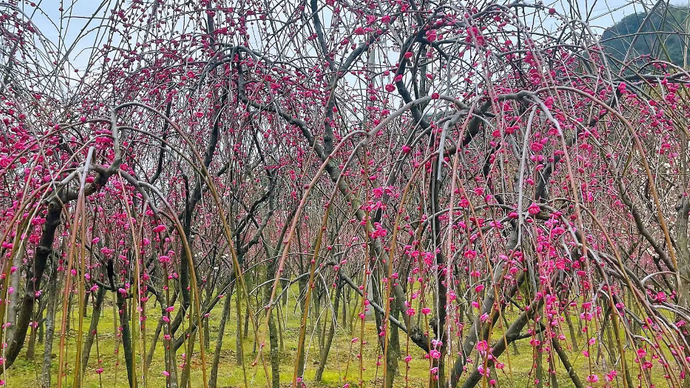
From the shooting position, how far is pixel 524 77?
2357 mm

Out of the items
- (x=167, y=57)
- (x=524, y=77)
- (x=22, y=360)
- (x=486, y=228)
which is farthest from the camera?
(x=22, y=360)

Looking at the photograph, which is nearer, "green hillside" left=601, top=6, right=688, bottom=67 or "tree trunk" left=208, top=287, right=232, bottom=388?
"green hillside" left=601, top=6, right=688, bottom=67

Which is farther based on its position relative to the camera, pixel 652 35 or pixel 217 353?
pixel 217 353

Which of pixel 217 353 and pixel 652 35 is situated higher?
pixel 652 35

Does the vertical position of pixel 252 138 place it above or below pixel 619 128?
above

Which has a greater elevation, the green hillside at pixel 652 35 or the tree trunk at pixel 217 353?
the green hillside at pixel 652 35

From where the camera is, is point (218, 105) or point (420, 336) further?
point (218, 105)

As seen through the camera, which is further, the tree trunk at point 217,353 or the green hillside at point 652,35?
the tree trunk at point 217,353

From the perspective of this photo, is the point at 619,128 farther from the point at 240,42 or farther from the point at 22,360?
the point at 22,360

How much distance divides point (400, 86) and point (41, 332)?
8499 mm

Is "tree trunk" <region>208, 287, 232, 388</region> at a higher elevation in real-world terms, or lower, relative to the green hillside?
lower

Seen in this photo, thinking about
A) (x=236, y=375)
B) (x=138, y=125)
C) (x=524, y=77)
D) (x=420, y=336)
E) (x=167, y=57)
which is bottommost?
(x=236, y=375)

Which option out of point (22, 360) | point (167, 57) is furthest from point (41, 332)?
point (167, 57)

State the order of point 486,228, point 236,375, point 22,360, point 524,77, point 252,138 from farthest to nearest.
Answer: point 22,360 < point 236,375 < point 252,138 < point 486,228 < point 524,77
